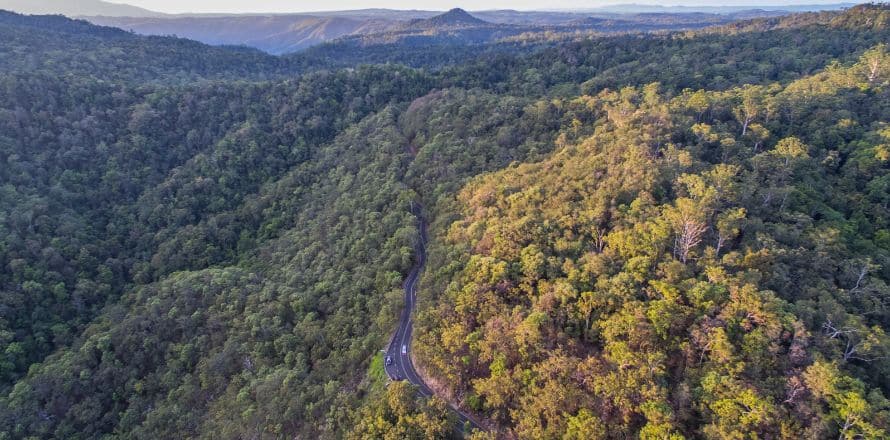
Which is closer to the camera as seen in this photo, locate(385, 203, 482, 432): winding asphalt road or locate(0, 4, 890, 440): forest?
locate(0, 4, 890, 440): forest

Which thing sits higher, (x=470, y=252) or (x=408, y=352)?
(x=470, y=252)

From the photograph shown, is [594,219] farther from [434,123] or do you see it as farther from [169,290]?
[169,290]

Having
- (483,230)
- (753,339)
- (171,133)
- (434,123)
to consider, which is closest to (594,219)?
(483,230)

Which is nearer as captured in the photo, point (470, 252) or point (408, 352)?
point (408, 352)

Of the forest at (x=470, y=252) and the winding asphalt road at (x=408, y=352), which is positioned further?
the winding asphalt road at (x=408, y=352)
